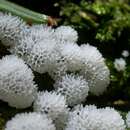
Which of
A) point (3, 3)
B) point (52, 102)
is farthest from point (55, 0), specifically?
point (52, 102)

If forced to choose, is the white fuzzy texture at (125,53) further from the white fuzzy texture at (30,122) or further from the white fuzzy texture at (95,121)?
the white fuzzy texture at (30,122)

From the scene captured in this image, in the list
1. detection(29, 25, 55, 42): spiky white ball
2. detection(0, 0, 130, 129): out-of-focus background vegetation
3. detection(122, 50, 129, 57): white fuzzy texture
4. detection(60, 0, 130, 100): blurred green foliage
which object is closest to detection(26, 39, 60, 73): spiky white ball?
detection(29, 25, 55, 42): spiky white ball

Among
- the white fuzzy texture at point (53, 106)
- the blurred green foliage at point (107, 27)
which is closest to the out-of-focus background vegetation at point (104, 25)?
the blurred green foliage at point (107, 27)

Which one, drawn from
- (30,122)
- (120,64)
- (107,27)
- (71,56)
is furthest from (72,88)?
(107,27)

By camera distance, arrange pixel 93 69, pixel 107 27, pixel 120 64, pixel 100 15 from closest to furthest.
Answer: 1. pixel 93 69
2. pixel 120 64
3. pixel 107 27
4. pixel 100 15

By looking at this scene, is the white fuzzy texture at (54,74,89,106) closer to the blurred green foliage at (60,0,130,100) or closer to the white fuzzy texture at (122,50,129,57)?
Result: the blurred green foliage at (60,0,130,100)

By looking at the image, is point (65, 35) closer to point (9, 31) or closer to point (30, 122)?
point (9, 31)
